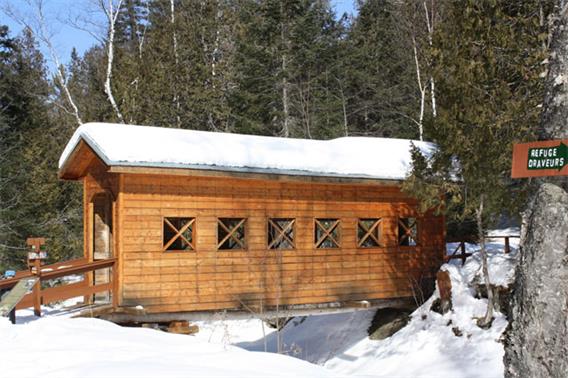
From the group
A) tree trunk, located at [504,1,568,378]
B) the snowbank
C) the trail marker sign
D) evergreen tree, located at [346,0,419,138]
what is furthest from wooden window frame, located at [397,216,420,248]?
evergreen tree, located at [346,0,419,138]

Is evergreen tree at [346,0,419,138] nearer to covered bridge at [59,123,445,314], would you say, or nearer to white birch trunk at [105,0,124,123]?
white birch trunk at [105,0,124,123]

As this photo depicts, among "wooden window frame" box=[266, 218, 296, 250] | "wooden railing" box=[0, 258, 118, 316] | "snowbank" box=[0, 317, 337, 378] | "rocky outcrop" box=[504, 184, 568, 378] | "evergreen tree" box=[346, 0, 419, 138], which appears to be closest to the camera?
"rocky outcrop" box=[504, 184, 568, 378]

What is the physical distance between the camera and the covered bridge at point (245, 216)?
11.8 m

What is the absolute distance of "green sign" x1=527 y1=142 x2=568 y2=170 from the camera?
511 cm

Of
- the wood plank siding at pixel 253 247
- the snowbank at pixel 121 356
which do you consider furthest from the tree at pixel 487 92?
the snowbank at pixel 121 356

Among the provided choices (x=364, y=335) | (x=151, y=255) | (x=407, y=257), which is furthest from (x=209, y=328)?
(x=151, y=255)

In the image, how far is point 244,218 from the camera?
1319cm

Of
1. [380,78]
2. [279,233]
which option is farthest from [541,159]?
[380,78]

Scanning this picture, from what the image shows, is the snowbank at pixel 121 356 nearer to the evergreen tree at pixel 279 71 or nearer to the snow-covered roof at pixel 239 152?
the snow-covered roof at pixel 239 152

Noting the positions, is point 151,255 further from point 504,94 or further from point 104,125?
point 504,94

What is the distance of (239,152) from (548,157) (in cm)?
848

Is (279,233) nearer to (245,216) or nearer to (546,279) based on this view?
(245,216)

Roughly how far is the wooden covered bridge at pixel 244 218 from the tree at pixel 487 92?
2011 mm

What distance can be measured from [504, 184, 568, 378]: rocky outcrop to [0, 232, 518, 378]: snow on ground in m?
2.01
